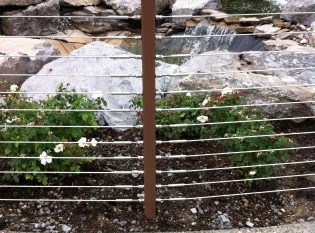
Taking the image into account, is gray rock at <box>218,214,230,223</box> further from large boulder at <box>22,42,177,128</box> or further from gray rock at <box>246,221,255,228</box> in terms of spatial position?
large boulder at <box>22,42,177,128</box>

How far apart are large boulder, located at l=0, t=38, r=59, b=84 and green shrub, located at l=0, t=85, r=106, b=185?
69.3 inches

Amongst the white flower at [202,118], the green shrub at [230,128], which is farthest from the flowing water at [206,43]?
the white flower at [202,118]

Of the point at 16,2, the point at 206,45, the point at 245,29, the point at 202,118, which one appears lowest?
the point at 206,45

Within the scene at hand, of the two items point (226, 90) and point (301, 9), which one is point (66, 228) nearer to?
point (226, 90)

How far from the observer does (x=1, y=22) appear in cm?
868

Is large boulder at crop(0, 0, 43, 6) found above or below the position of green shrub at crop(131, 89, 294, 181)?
above

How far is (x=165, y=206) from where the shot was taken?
3.35 metres

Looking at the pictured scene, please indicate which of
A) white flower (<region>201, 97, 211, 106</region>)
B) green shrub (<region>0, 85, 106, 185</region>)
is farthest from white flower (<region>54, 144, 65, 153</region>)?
white flower (<region>201, 97, 211, 106</region>)

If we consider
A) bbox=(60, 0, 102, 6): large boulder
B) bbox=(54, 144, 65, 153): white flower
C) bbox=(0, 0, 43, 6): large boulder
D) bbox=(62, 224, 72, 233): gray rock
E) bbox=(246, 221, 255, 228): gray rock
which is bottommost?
bbox=(246, 221, 255, 228): gray rock

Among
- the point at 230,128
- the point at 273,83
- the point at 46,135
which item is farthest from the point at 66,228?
the point at 273,83

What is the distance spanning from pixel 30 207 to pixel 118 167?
695mm

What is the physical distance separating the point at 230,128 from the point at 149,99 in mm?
891

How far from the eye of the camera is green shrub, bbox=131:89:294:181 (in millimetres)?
3398

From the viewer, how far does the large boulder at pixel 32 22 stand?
8.52 metres
